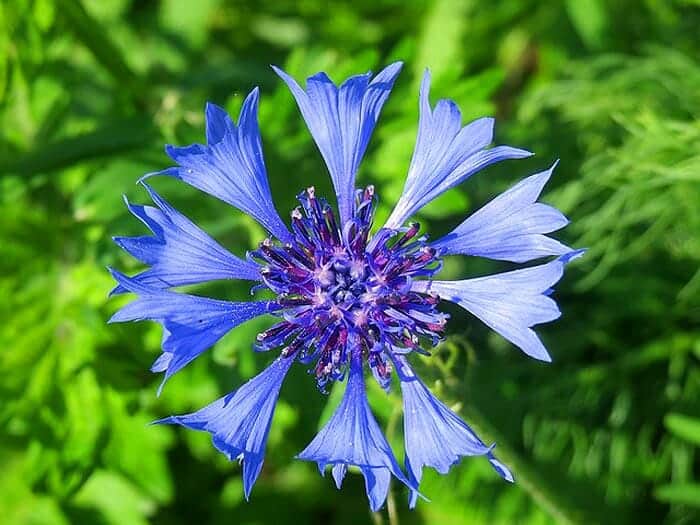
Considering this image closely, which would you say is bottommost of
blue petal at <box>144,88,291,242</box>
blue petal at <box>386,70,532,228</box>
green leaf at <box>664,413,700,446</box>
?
green leaf at <box>664,413,700,446</box>

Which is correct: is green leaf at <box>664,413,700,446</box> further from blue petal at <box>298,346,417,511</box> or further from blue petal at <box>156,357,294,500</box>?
blue petal at <box>156,357,294,500</box>

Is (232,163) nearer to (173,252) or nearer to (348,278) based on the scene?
(173,252)

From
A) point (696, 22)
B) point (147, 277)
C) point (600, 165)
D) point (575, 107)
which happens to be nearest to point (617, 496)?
point (600, 165)

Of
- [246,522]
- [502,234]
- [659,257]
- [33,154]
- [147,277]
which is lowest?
[246,522]

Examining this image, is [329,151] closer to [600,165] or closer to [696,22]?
[600,165]

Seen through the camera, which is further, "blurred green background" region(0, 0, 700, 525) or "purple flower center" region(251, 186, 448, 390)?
"blurred green background" region(0, 0, 700, 525)

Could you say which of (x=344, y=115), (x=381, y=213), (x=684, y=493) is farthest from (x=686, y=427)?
(x=344, y=115)

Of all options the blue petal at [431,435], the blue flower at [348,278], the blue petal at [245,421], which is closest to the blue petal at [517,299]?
the blue flower at [348,278]

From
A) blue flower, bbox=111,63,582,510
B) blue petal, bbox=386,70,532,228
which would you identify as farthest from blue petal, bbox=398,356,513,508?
blue petal, bbox=386,70,532,228
